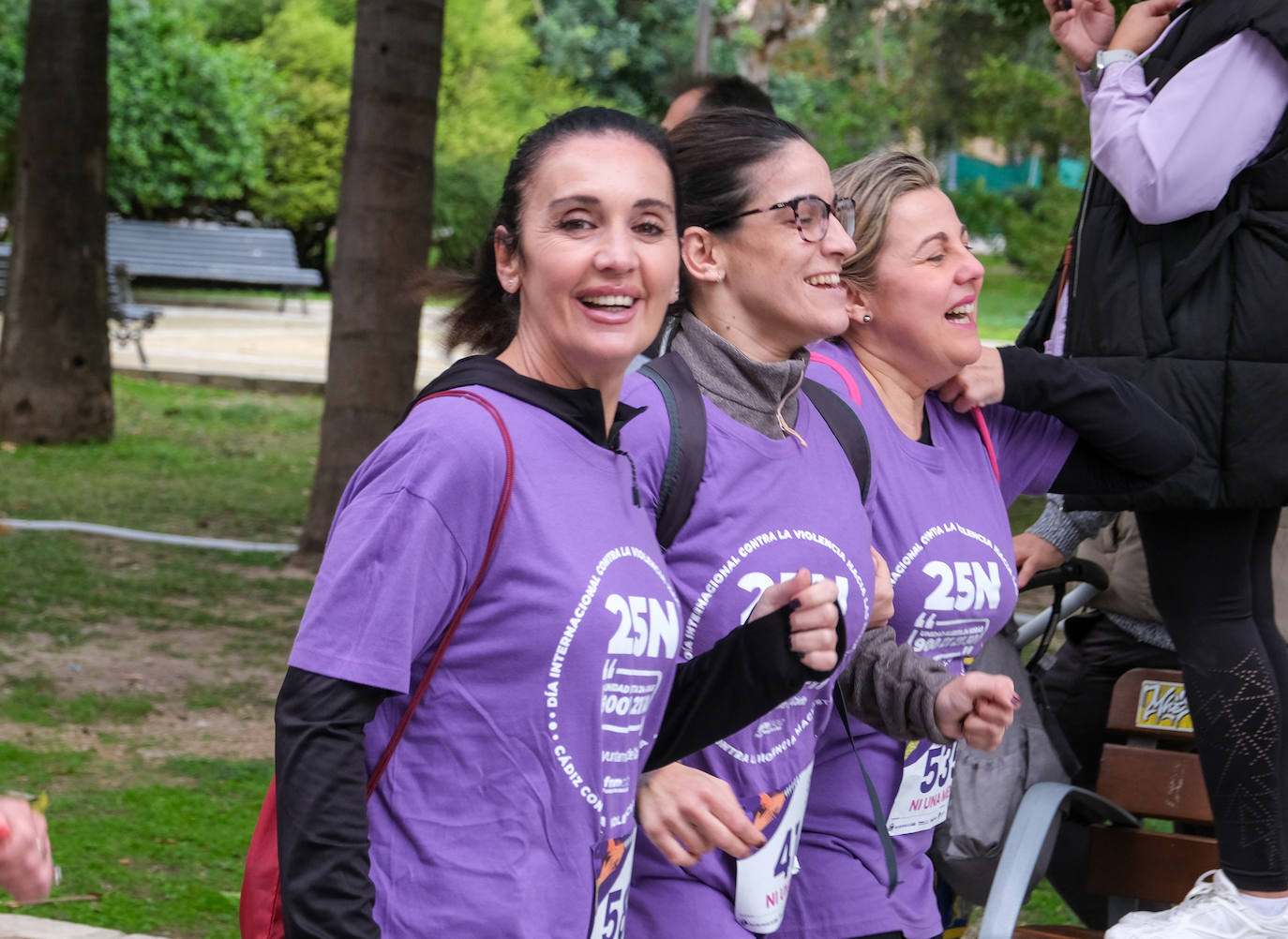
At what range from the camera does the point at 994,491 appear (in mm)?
3002

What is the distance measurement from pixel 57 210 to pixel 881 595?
11376 mm

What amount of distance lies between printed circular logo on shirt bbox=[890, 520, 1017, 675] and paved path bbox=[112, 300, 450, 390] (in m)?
12.8

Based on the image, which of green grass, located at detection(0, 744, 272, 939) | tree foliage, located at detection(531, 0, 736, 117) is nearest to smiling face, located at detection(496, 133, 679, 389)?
green grass, located at detection(0, 744, 272, 939)

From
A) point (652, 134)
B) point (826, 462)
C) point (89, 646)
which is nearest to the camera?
point (652, 134)

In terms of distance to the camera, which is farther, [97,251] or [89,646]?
[97,251]

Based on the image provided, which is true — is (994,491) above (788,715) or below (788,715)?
above

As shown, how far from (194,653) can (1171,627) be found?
17.0 ft

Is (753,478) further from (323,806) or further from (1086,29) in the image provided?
(1086,29)

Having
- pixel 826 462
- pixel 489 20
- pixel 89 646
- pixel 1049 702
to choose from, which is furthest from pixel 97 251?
pixel 489 20

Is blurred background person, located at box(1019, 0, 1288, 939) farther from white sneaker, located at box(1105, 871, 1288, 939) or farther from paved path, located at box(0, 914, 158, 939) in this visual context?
paved path, located at box(0, 914, 158, 939)

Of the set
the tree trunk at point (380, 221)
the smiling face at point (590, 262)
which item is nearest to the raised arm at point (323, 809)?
the smiling face at point (590, 262)

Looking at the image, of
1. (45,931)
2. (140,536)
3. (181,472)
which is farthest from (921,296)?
(181,472)

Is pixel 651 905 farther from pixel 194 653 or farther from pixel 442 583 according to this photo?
pixel 194 653

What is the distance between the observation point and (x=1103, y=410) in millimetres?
3090
